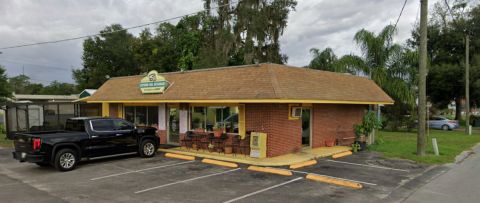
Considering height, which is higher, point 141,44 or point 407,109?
point 141,44

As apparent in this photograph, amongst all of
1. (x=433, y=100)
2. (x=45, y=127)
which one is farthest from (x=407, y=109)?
(x=45, y=127)

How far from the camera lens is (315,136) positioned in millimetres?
13820

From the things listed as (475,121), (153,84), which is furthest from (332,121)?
(475,121)

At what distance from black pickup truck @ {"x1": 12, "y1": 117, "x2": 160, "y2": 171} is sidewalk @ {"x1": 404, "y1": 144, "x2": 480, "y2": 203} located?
30.4 ft

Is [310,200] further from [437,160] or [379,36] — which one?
[379,36]

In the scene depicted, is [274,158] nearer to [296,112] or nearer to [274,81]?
[296,112]

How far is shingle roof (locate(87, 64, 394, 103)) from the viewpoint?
36.6 ft

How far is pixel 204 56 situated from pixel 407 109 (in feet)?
62.0

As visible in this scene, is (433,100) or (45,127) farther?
(433,100)

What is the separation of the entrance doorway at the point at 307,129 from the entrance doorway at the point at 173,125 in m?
6.19

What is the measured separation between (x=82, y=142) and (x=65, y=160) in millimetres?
774

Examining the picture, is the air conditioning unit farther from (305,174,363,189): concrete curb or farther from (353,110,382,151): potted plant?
(353,110,382,151): potted plant

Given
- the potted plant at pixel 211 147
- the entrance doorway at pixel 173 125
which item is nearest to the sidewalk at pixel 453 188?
the potted plant at pixel 211 147

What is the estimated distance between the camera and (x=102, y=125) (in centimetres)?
1093
